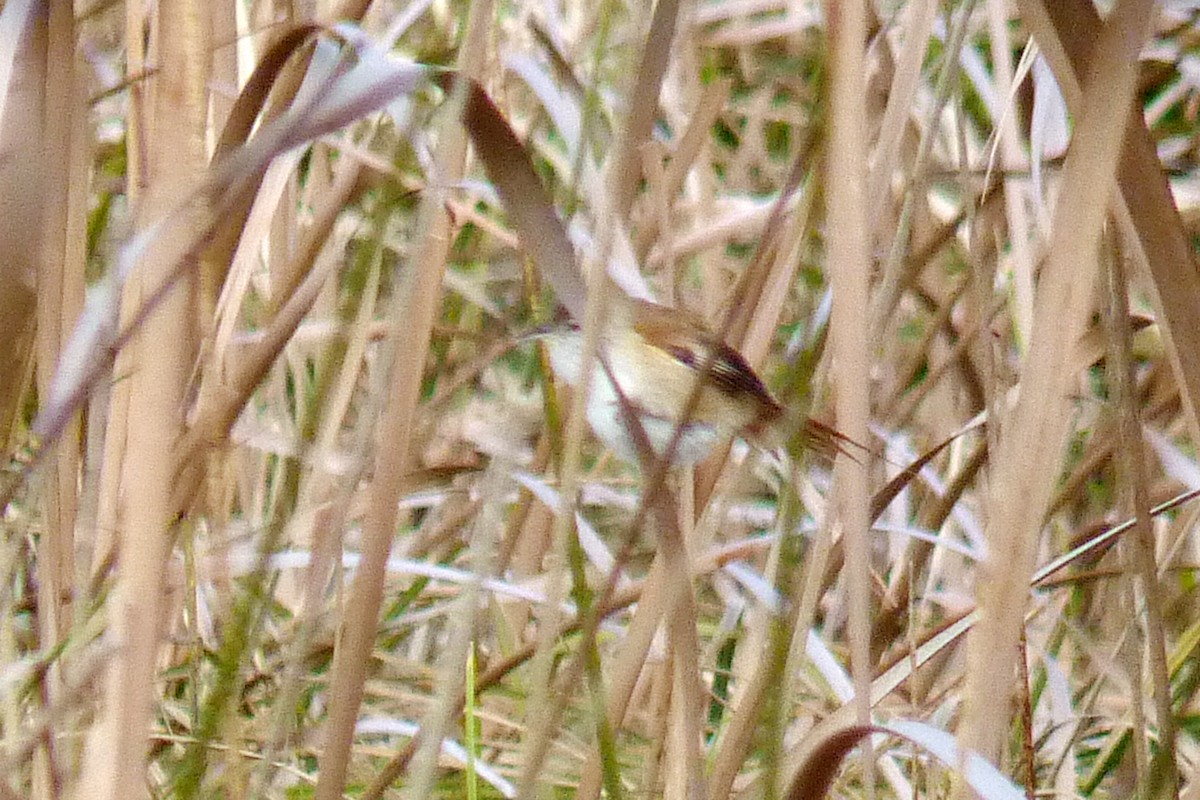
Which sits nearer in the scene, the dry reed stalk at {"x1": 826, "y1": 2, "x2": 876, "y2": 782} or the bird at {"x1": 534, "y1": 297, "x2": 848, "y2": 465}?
the dry reed stalk at {"x1": 826, "y1": 2, "x2": 876, "y2": 782}

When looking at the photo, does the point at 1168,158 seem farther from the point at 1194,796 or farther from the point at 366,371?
the point at 1194,796

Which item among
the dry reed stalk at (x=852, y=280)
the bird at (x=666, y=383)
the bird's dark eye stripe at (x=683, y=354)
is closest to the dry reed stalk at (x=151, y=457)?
the dry reed stalk at (x=852, y=280)

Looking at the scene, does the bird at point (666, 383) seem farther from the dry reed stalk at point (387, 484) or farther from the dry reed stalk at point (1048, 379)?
the dry reed stalk at point (1048, 379)

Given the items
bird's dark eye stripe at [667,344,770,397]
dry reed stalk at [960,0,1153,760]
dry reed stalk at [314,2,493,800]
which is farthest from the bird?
dry reed stalk at [960,0,1153,760]

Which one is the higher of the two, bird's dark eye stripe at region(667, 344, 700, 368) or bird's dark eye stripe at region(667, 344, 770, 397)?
bird's dark eye stripe at region(667, 344, 700, 368)

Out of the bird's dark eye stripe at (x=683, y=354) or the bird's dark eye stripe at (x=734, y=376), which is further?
the bird's dark eye stripe at (x=683, y=354)

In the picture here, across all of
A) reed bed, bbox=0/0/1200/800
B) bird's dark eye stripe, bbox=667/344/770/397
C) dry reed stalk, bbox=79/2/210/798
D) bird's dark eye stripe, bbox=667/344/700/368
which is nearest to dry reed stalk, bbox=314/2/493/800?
reed bed, bbox=0/0/1200/800

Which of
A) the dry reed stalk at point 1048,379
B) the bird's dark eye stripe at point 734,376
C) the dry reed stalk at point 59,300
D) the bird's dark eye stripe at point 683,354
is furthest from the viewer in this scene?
the bird's dark eye stripe at point 683,354

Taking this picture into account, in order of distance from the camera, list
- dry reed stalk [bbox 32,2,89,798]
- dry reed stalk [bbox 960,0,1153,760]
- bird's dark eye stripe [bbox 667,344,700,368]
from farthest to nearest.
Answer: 1. bird's dark eye stripe [bbox 667,344,700,368]
2. dry reed stalk [bbox 32,2,89,798]
3. dry reed stalk [bbox 960,0,1153,760]

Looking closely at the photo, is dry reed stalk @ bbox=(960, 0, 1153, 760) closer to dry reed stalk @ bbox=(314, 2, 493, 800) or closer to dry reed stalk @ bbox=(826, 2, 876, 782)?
dry reed stalk @ bbox=(826, 2, 876, 782)

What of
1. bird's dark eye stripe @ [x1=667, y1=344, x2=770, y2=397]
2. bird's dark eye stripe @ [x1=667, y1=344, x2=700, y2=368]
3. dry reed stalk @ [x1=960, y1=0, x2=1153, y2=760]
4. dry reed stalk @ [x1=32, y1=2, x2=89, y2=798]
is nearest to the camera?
dry reed stalk @ [x1=960, y1=0, x2=1153, y2=760]
